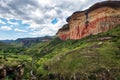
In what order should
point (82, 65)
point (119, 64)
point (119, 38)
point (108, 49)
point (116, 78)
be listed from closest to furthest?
point (116, 78)
point (119, 64)
point (82, 65)
point (108, 49)
point (119, 38)

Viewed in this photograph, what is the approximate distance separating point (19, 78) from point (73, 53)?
36.3m

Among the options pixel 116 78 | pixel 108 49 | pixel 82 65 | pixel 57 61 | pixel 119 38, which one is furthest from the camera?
pixel 119 38

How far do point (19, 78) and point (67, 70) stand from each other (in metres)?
30.1

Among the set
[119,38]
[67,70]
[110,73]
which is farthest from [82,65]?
[119,38]

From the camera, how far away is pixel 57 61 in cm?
13688

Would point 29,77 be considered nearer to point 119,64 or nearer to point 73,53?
point 73,53

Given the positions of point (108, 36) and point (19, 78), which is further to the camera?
point (108, 36)

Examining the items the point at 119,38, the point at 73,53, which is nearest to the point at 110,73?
the point at 73,53

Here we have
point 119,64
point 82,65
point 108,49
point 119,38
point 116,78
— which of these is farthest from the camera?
point 119,38

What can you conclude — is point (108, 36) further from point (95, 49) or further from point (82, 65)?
point (82, 65)

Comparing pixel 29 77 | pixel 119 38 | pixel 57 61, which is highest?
pixel 119 38

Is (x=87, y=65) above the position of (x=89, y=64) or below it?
below

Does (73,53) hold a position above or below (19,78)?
above

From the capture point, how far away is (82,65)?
382 feet
